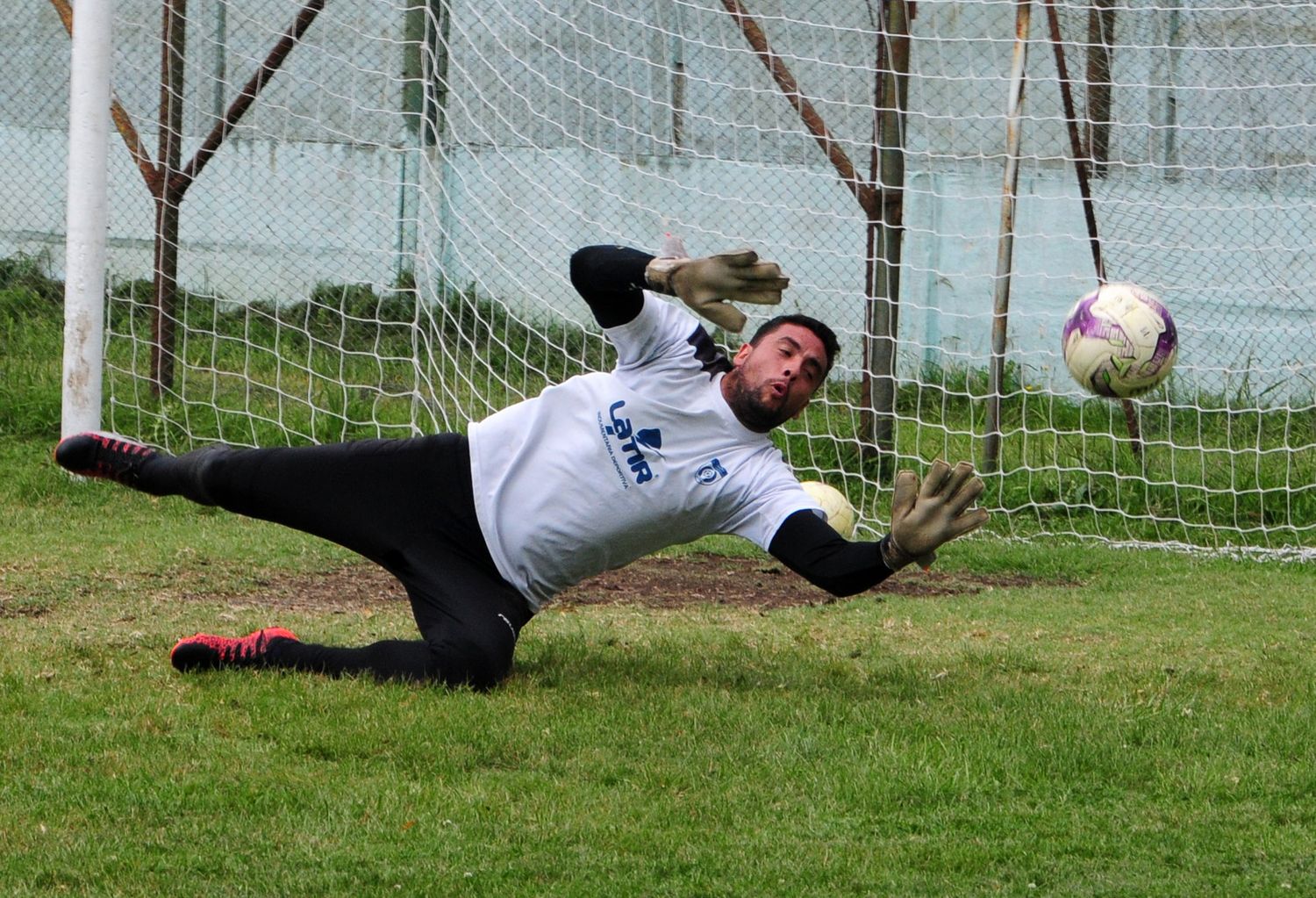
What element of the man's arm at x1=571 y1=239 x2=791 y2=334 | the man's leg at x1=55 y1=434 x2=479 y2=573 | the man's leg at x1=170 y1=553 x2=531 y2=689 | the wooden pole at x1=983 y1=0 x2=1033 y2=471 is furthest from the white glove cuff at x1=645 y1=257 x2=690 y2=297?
the wooden pole at x1=983 y1=0 x2=1033 y2=471

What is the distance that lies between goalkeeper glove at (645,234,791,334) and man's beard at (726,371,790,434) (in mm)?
483

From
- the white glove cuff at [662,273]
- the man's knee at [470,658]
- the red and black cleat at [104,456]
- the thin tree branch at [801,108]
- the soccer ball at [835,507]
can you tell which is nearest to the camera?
the white glove cuff at [662,273]

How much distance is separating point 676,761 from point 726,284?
52.6 inches

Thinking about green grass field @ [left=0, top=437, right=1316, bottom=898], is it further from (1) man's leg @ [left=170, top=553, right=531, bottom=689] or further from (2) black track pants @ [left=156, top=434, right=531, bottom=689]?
(2) black track pants @ [left=156, top=434, right=531, bottom=689]

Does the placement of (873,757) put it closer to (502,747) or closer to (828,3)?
(502,747)

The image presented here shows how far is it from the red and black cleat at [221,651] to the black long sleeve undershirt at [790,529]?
1.45 m

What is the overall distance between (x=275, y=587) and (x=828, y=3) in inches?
212

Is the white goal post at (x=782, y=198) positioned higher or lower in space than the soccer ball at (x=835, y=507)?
higher

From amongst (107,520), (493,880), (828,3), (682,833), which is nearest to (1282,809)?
(682,833)

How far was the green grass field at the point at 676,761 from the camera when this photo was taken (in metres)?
3.36

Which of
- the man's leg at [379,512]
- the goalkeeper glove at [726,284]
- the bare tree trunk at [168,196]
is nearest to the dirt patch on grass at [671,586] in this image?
the man's leg at [379,512]

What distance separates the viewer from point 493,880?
10.7 feet

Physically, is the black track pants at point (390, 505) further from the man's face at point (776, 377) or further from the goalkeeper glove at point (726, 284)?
the goalkeeper glove at point (726, 284)

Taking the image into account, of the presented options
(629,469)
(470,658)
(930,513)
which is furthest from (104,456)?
(930,513)
